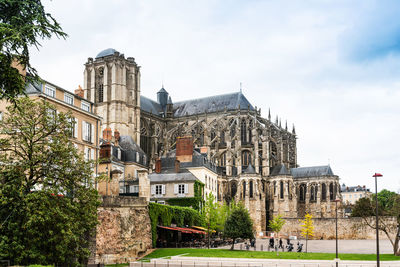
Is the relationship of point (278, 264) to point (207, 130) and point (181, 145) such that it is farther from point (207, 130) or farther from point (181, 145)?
point (207, 130)

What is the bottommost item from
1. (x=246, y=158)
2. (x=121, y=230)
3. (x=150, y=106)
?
(x=121, y=230)

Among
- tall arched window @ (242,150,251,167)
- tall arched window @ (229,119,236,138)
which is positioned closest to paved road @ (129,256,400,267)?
tall arched window @ (242,150,251,167)

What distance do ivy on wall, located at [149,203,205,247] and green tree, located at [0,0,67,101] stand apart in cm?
2124

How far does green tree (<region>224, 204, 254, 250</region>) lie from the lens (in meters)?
39.5

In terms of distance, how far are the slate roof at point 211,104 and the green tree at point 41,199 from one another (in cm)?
6473

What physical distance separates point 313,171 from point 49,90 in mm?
54787

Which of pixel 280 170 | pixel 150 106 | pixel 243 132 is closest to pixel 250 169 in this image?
pixel 280 170

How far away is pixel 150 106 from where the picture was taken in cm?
9188

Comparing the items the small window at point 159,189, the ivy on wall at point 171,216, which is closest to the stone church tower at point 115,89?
the small window at point 159,189

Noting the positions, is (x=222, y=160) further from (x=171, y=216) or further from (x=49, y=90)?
(x=49, y=90)

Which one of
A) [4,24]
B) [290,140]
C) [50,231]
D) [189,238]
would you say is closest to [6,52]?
[4,24]

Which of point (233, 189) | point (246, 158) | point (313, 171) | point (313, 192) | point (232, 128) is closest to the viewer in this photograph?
point (233, 189)

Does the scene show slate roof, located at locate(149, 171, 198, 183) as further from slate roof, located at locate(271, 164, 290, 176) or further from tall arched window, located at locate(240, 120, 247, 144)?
tall arched window, located at locate(240, 120, 247, 144)

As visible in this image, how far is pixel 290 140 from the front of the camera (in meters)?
88.4
